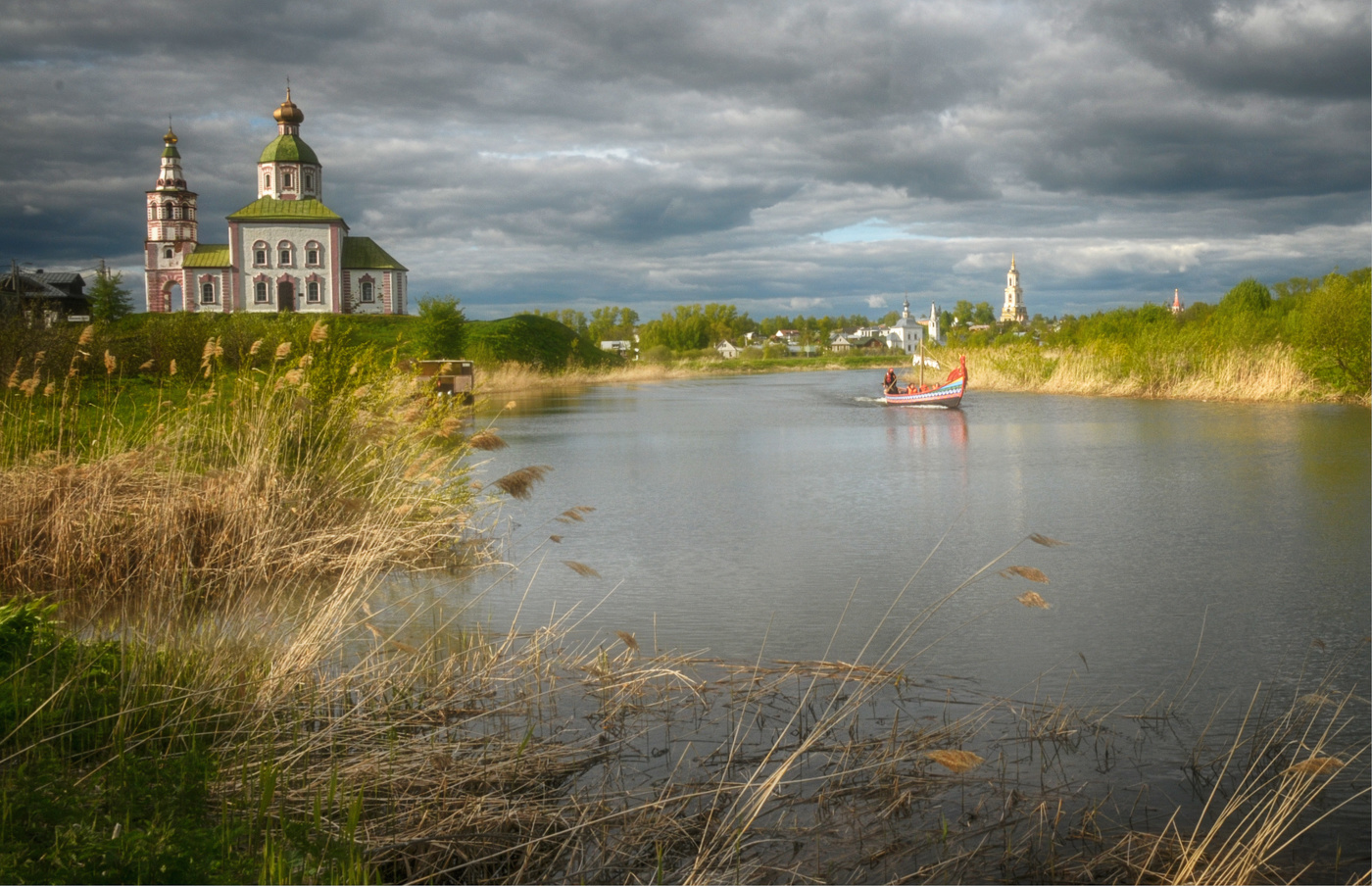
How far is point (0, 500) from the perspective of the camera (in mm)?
7484

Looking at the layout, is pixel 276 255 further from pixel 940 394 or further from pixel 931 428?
pixel 931 428

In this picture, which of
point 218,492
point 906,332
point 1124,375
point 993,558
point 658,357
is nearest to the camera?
point 218,492

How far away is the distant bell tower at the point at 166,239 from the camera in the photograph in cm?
8156

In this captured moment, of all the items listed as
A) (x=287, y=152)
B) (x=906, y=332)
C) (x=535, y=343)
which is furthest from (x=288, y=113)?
(x=906, y=332)

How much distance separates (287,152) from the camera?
253 feet

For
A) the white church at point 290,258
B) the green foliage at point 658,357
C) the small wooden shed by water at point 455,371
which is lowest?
the small wooden shed by water at point 455,371

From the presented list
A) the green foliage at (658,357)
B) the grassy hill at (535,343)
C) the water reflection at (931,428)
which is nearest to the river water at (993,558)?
the water reflection at (931,428)

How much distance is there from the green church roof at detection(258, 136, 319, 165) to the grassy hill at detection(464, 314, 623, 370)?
17.3 metres

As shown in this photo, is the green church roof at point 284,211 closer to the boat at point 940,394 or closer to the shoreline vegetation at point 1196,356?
the shoreline vegetation at point 1196,356

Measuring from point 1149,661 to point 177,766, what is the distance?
17.0ft

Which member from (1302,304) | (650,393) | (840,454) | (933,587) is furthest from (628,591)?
(650,393)

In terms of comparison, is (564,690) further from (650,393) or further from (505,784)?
(650,393)

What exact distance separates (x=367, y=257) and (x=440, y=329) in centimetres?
2755

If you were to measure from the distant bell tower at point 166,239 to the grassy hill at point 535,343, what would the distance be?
24982 millimetres
